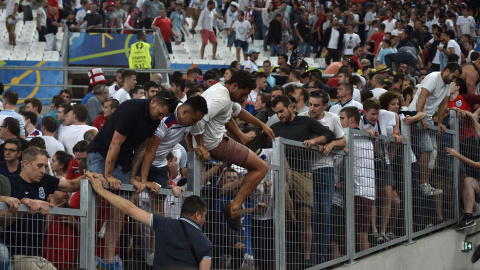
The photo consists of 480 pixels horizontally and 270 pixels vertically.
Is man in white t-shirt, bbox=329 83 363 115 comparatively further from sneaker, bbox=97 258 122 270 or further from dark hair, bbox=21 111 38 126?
sneaker, bbox=97 258 122 270

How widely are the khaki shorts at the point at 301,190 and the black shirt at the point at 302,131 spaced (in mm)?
106

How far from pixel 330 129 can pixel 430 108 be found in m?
2.68

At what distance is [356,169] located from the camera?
31.4 ft

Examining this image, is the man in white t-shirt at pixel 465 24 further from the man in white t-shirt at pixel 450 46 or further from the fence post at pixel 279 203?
the fence post at pixel 279 203

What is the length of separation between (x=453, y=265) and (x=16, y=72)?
12465mm

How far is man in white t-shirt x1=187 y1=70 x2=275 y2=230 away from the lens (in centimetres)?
777

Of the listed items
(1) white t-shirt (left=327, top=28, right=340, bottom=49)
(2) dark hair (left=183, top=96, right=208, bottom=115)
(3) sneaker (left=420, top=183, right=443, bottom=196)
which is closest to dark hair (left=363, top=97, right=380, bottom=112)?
(3) sneaker (left=420, top=183, right=443, bottom=196)

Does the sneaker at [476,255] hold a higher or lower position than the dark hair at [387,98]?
lower

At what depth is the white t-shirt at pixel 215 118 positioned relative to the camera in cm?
779

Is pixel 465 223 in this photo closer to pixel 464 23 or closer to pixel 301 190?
pixel 301 190

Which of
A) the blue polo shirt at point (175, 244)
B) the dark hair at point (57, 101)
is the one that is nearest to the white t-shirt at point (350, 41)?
the dark hair at point (57, 101)

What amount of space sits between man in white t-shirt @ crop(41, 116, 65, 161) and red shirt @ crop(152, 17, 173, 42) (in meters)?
13.0

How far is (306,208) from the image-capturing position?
8.67 m

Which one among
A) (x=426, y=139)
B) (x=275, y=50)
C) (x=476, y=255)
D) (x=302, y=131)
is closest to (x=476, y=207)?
(x=476, y=255)
